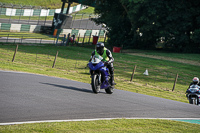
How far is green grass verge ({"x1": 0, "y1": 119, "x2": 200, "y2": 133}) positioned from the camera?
695cm

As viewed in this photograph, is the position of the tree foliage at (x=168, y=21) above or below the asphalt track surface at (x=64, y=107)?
above

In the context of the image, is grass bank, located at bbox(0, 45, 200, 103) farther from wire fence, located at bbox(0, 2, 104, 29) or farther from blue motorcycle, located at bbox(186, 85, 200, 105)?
wire fence, located at bbox(0, 2, 104, 29)

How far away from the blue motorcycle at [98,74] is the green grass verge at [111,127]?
12.6 feet

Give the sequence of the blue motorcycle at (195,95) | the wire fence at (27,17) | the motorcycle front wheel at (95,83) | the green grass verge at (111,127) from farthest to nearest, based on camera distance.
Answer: the wire fence at (27,17)
the blue motorcycle at (195,95)
the motorcycle front wheel at (95,83)
the green grass verge at (111,127)

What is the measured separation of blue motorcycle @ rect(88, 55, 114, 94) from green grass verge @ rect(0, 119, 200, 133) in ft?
12.6

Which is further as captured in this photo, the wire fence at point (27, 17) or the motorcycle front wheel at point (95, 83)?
the wire fence at point (27, 17)

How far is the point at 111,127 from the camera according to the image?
791cm

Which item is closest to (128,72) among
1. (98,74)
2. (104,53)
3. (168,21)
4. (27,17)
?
(104,53)

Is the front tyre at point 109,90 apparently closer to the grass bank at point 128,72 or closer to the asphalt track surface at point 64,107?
the asphalt track surface at point 64,107

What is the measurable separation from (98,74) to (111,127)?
5078 mm

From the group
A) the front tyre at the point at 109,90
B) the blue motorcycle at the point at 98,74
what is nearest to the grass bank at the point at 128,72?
the front tyre at the point at 109,90

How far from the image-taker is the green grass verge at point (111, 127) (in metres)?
6.95

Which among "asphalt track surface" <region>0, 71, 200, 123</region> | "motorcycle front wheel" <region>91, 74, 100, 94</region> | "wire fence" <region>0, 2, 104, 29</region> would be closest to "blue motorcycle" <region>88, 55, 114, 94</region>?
"motorcycle front wheel" <region>91, 74, 100, 94</region>

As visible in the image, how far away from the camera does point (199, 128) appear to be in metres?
8.99
